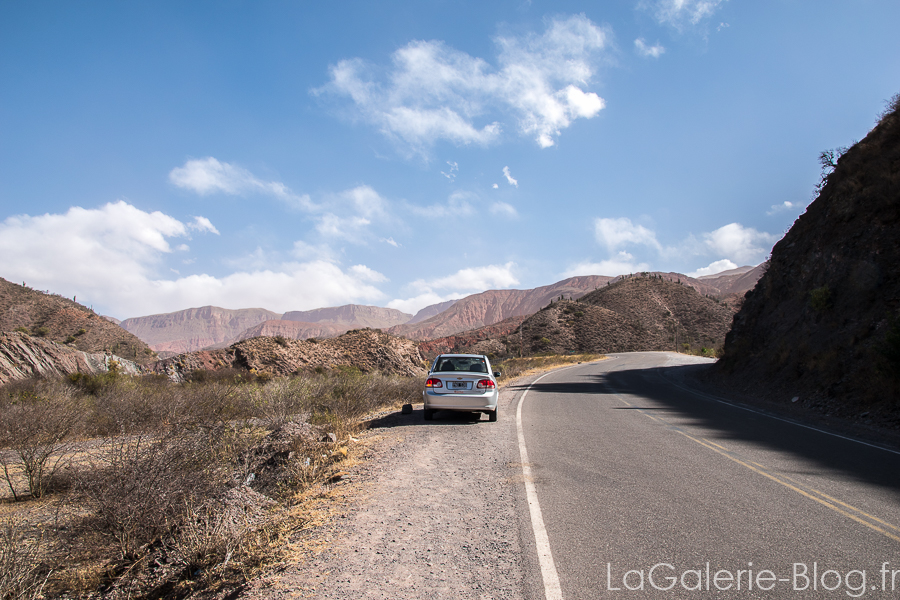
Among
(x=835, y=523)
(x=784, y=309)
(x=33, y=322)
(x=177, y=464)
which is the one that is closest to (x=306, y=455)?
(x=177, y=464)

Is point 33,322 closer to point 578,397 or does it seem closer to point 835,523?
point 578,397

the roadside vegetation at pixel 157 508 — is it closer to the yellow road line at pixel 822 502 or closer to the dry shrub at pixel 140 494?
the dry shrub at pixel 140 494

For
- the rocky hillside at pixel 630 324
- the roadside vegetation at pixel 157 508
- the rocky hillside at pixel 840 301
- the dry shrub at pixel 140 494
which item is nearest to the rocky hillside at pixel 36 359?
the roadside vegetation at pixel 157 508

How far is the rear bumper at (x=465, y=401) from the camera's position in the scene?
1056cm

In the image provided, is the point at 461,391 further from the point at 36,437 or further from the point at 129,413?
the point at 36,437

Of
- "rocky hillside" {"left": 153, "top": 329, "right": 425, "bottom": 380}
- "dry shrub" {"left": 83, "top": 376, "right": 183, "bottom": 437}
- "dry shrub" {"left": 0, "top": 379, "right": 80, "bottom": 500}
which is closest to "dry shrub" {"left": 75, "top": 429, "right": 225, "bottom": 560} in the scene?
"dry shrub" {"left": 0, "top": 379, "right": 80, "bottom": 500}

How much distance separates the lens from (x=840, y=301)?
52.3 feet

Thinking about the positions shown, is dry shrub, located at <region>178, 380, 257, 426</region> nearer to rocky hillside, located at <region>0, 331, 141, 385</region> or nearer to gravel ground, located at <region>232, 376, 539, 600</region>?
gravel ground, located at <region>232, 376, 539, 600</region>

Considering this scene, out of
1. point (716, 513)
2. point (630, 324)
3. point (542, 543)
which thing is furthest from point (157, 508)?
point (630, 324)

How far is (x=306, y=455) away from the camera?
7.04 metres

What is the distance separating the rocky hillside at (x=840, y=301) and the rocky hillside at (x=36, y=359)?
2607 cm

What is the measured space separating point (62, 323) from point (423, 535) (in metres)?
53.5

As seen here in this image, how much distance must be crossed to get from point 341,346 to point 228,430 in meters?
27.6

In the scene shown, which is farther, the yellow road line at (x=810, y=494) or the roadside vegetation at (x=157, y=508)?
the yellow road line at (x=810, y=494)
